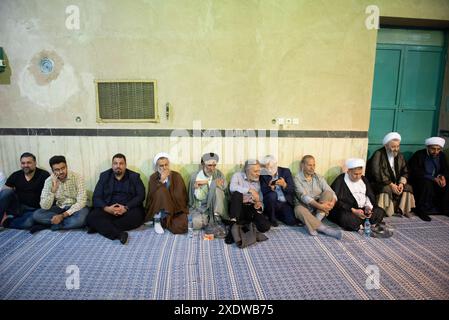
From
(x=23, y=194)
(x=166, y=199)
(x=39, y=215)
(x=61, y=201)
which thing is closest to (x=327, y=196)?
(x=166, y=199)

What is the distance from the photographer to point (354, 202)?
3.42 metres

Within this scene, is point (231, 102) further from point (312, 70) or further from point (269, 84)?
point (312, 70)

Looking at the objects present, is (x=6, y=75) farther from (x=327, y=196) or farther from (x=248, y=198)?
(x=327, y=196)

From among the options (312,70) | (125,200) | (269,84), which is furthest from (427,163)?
(125,200)

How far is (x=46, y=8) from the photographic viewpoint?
11.2ft

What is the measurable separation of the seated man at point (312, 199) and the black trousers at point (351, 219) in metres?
0.13

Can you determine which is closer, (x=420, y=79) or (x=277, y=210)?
(x=277, y=210)

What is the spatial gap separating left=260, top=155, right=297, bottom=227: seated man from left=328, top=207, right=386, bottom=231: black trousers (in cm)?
53

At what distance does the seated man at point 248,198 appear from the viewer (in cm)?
319

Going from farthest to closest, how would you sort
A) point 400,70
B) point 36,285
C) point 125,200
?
1. point 400,70
2. point 125,200
3. point 36,285

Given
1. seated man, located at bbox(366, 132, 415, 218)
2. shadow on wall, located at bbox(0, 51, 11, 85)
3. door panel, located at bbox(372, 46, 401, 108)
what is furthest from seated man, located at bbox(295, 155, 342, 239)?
shadow on wall, located at bbox(0, 51, 11, 85)

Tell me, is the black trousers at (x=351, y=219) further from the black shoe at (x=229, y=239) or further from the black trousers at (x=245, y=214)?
the black shoe at (x=229, y=239)

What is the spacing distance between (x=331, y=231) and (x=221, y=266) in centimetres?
140

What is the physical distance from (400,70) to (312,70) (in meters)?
1.53
